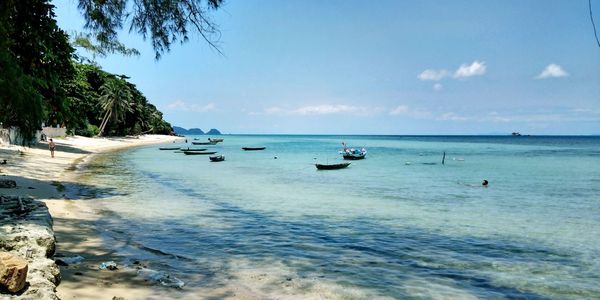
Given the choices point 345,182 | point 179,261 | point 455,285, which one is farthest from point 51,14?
point 345,182

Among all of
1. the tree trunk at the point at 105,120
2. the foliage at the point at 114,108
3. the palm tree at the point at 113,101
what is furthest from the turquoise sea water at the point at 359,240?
the tree trunk at the point at 105,120

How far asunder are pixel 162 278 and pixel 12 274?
2.98 m

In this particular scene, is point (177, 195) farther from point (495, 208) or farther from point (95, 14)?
point (495, 208)

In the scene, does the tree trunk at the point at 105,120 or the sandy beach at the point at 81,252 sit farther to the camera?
the tree trunk at the point at 105,120

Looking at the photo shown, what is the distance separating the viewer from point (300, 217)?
1555 centimetres

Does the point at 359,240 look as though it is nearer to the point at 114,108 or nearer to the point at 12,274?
the point at 12,274

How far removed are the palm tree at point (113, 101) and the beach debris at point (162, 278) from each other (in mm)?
77790

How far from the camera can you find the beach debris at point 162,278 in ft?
24.0

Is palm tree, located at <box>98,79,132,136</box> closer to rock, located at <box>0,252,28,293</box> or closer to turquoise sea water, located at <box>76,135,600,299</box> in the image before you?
turquoise sea water, located at <box>76,135,600,299</box>

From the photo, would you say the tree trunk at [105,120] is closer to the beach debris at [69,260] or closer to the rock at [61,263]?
the beach debris at [69,260]

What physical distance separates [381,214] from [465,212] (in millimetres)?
4005

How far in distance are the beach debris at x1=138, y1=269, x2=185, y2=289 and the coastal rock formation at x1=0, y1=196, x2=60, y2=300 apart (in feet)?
5.27

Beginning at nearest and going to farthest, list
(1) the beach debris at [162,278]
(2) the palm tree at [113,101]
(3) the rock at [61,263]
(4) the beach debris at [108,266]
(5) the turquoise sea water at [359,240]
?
(1) the beach debris at [162,278] → (3) the rock at [61,263] → (4) the beach debris at [108,266] → (5) the turquoise sea water at [359,240] → (2) the palm tree at [113,101]

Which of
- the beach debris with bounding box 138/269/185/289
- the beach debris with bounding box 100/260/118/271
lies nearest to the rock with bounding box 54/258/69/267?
the beach debris with bounding box 100/260/118/271
